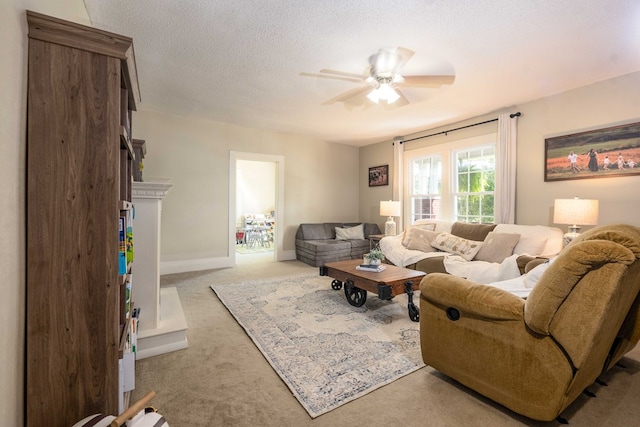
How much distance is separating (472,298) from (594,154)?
3.10m

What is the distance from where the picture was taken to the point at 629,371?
1.97 metres

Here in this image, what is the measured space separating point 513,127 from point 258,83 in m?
3.42

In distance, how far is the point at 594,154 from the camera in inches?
131

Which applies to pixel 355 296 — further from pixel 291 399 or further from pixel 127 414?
pixel 127 414

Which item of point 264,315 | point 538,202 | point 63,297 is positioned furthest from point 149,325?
point 538,202

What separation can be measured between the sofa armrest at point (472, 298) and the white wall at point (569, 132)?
2798 millimetres

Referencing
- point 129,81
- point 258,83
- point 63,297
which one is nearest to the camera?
point 63,297

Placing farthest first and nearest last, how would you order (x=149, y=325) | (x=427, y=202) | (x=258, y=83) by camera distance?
(x=427, y=202) → (x=258, y=83) → (x=149, y=325)

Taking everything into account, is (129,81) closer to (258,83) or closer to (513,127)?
(258,83)

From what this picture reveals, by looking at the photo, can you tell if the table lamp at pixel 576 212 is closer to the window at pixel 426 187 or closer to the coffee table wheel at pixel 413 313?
the coffee table wheel at pixel 413 313

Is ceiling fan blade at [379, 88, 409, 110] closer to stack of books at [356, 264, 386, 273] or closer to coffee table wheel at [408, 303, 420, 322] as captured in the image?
stack of books at [356, 264, 386, 273]

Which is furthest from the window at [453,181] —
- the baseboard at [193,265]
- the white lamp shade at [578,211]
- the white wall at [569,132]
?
the baseboard at [193,265]

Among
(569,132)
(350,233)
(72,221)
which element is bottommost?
(350,233)

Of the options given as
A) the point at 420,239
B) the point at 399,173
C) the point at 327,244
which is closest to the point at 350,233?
the point at 327,244
